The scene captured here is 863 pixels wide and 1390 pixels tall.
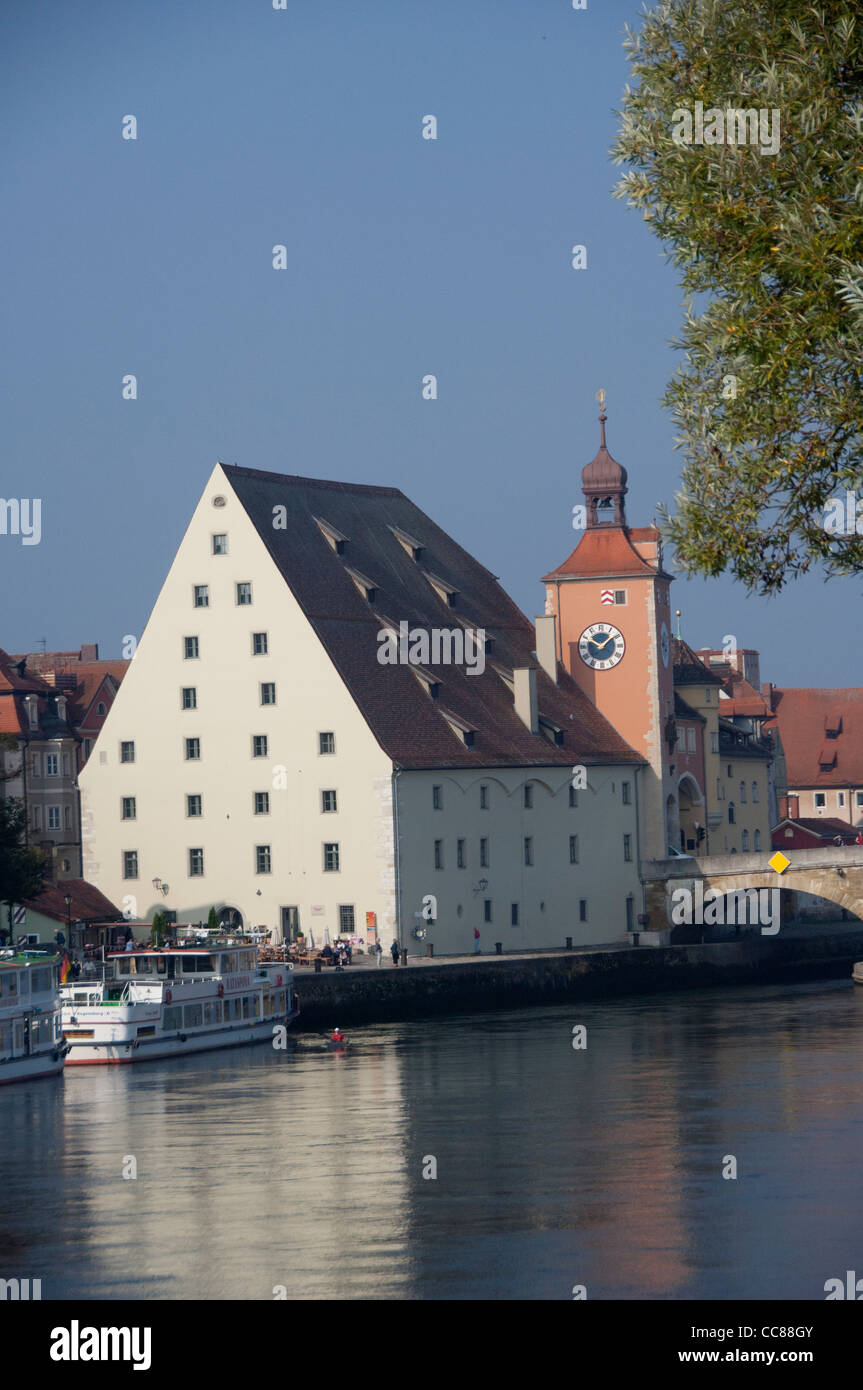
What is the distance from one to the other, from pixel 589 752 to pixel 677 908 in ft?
22.9

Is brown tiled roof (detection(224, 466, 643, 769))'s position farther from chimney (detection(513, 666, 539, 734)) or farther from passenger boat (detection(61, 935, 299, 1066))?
passenger boat (detection(61, 935, 299, 1066))

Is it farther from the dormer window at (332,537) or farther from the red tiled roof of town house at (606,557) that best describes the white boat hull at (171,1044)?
the red tiled roof of town house at (606,557)

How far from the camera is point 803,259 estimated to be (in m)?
18.0

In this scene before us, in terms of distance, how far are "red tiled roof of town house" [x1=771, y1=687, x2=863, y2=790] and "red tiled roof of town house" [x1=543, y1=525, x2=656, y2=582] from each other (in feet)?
136

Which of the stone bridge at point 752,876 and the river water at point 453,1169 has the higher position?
the stone bridge at point 752,876

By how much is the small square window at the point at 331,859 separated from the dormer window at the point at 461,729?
19.6 ft

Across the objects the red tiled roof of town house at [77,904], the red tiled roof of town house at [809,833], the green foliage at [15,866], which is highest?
the red tiled roof of town house at [809,833]

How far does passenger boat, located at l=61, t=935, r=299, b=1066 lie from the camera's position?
2207 inches

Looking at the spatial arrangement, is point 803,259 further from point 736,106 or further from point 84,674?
point 84,674

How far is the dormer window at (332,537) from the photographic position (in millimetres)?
78750

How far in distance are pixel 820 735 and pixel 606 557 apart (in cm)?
4656

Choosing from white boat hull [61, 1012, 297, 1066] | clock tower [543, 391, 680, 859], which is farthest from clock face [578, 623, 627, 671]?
white boat hull [61, 1012, 297, 1066]

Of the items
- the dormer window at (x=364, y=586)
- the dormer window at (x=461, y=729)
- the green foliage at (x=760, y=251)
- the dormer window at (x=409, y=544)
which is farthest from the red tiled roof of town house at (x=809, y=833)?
the green foliage at (x=760, y=251)
